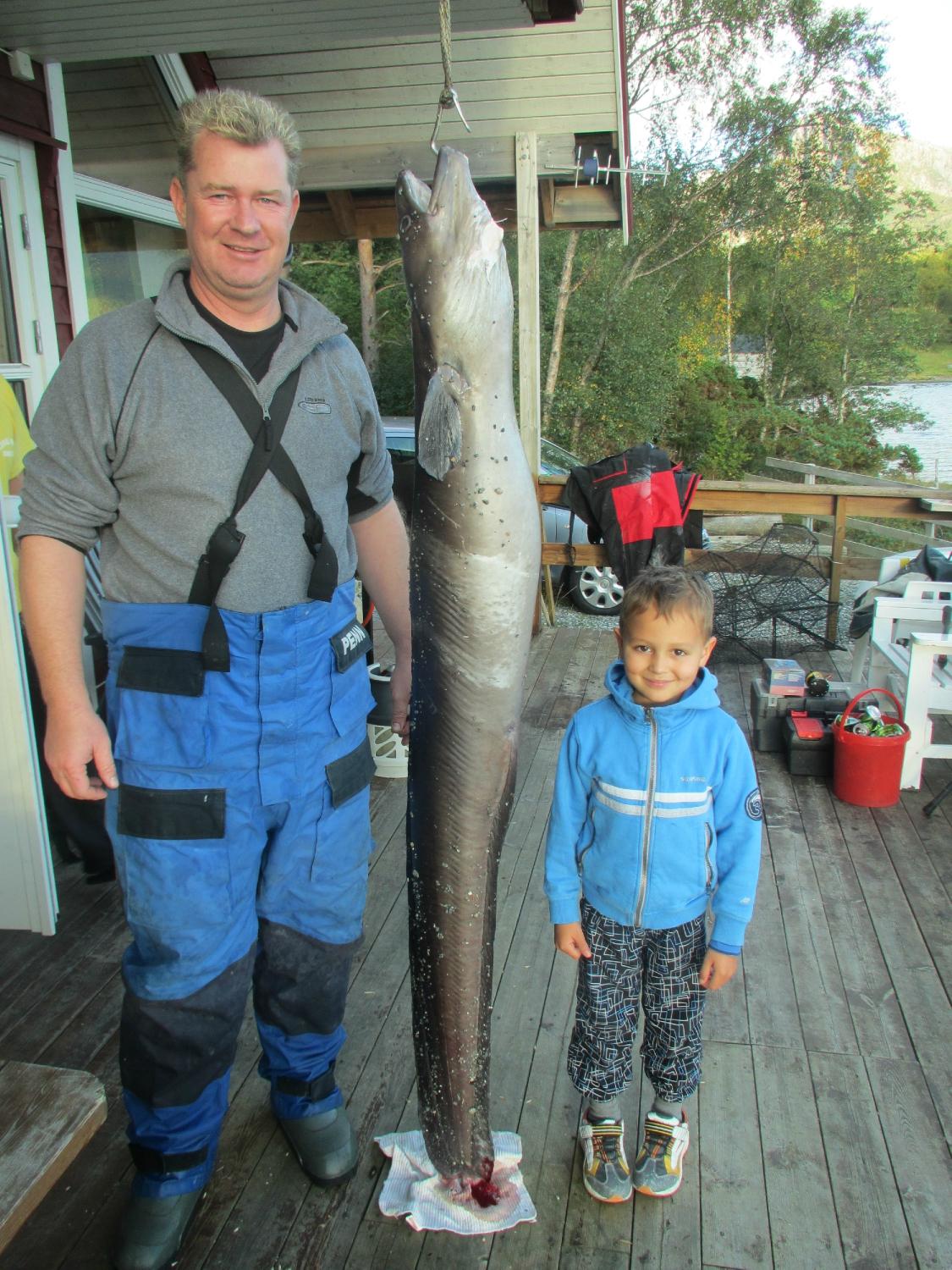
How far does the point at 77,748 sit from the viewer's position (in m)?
1.78

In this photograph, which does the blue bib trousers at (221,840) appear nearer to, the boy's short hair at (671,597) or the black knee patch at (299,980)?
the black knee patch at (299,980)

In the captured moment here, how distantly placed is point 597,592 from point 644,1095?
6.55 m

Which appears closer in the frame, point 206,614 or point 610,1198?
point 206,614

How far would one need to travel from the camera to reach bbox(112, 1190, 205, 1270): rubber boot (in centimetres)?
200

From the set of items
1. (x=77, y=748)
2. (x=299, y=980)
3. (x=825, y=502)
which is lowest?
(x=299, y=980)

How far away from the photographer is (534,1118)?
2426mm

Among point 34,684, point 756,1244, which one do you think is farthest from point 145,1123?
point 34,684

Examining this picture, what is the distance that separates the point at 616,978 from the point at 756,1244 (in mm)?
608

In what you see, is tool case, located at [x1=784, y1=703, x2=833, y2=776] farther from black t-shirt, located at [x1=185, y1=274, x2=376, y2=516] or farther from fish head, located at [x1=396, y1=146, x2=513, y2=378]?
fish head, located at [x1=396, y1=146, x2=513, y2=378]

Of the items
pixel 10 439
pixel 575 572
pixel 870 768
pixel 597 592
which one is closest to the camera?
pixel 10 439

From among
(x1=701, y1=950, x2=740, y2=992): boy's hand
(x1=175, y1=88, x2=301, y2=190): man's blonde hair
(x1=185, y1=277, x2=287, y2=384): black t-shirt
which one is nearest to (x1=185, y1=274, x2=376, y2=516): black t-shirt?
Result: (x1=185, y1=277, x2=287, y2=384): black t-shirt

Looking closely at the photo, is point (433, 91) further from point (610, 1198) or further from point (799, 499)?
point (610, 1198)

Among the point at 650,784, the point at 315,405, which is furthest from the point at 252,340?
the point at 650,784

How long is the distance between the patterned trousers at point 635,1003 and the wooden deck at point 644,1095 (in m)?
0.24
